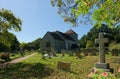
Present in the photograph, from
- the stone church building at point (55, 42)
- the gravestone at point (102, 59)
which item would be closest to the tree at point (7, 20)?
the gravestone at point (102, 59)

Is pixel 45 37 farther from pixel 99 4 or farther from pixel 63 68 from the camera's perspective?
pixel 99 4

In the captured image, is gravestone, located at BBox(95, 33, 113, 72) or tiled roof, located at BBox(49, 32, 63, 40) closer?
gravestone, located at BBox(95, 33, 113, 72)

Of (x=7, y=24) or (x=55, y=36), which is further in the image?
(x=55, y=36)

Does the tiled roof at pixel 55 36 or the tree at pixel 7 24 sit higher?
the tiled roof at pixel 55 36

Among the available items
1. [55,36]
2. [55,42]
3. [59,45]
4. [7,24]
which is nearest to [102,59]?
[7,24]

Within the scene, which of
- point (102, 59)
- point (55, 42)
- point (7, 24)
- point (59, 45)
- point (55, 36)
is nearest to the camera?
point (102, 59)

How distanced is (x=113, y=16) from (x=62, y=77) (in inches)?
222

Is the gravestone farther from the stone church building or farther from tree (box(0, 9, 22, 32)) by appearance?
the stone church building

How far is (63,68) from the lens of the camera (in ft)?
72.1

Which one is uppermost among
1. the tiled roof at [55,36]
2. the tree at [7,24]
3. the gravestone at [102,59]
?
the tiled roof at [55,36]

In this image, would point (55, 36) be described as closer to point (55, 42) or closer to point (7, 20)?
point (55, 42)

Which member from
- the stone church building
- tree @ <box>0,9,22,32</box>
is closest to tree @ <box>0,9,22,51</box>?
tree @ <box>0,9,22,32</box>

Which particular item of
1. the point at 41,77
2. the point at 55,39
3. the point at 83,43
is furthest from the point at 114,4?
the point at 83,43

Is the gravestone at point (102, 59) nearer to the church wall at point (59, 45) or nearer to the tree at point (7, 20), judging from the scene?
the tree at point (7, 20)
